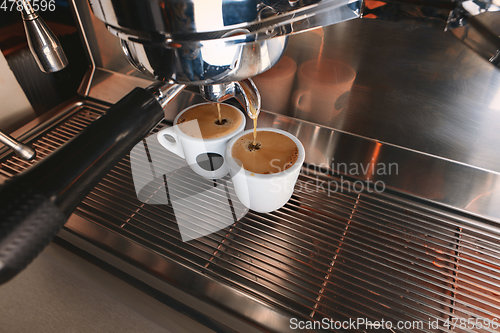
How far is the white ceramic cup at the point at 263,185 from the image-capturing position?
1.26 feet

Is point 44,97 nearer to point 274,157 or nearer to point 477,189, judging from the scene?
point 274,157

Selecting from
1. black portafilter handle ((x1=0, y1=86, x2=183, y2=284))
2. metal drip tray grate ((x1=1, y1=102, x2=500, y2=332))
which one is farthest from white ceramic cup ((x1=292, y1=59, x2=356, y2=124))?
black portafilter handle ((x1=0, y1=86, x2=183, y2=284))

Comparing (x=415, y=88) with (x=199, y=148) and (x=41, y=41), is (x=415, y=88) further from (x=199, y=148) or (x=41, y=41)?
(x=41, y=41)

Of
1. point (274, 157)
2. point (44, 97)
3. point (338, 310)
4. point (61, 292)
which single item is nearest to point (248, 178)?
point (274, 157)

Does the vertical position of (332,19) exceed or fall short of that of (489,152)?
it exceeds it

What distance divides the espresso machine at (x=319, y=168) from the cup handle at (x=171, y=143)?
3cm

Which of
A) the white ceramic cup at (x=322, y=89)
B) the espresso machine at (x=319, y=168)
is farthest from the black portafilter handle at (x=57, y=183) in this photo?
the white ceramic cup at (x=322, y=89)

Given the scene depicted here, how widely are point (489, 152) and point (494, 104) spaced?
7cm

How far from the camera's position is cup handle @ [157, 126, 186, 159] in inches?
18.8

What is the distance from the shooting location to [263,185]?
15.3 inches

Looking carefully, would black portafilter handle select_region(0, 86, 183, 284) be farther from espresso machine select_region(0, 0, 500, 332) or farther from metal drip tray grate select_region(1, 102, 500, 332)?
metal drip tray grate select_region(1, 102, 500, 332)

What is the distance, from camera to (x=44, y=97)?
25.9 inches

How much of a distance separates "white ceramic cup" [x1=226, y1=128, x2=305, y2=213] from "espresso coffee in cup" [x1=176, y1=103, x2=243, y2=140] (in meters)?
0.04

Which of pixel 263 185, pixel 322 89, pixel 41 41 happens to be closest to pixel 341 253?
pixel 263 185
